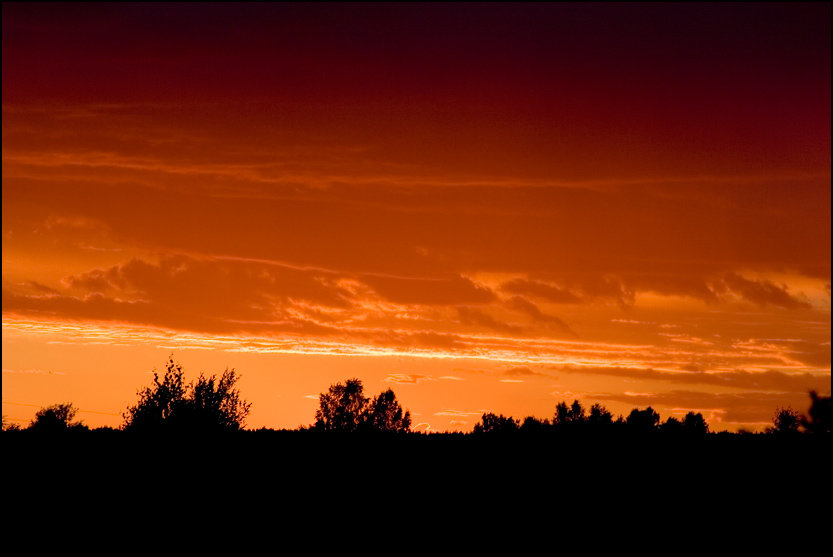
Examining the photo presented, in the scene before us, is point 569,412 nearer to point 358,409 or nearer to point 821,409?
point 358,409

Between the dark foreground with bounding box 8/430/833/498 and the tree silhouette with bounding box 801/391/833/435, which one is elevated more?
the tree silhouette with bounding box 801/391/833/435

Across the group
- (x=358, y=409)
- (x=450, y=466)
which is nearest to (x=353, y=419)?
(x=358, y=409)

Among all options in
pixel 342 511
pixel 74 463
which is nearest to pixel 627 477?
pixel 342 511

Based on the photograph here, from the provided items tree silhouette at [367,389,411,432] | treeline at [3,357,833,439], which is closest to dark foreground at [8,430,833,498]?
treeline at [3,357,833,439]

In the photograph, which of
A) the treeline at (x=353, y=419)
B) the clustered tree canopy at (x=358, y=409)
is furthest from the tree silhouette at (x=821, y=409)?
the clustered tree canopy at (x=358, y=409)

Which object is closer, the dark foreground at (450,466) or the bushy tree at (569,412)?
the dark foreground at (450,466)

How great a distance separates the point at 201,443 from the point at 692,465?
31.7 metres

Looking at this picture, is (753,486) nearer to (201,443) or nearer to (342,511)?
(342,511)

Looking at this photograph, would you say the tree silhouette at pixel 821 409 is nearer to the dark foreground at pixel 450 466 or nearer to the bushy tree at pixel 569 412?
the dark foreground at pixel 450 466

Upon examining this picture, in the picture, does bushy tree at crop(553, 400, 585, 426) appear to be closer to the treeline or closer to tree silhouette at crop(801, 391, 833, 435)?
the treeline

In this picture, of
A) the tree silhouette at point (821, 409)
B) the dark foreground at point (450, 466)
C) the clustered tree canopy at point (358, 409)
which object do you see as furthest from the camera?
the clustered tree canopy at point (358, 409)

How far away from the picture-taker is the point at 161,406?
97125mm

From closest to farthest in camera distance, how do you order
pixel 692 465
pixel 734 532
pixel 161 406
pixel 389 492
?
pixel 734 532, pixel 389 492, pixel 692 465, pixel 161 406

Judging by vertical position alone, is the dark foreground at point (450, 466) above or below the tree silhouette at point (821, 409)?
below
